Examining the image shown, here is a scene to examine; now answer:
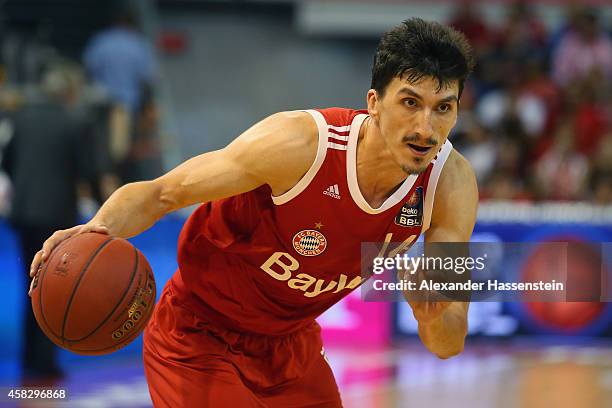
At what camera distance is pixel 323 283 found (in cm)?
372

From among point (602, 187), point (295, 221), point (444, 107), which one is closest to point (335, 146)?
point (295, 221)

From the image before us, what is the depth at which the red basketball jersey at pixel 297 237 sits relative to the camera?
357 centimetres

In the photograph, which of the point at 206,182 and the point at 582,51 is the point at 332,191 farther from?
the point at 582,51

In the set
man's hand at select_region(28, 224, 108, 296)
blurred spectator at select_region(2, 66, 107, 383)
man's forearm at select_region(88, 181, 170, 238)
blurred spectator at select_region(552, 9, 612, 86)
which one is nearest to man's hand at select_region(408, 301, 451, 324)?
man's forearm at select_region(88, 181, 170, 238)

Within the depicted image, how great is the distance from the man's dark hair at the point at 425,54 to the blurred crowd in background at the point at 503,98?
21.5 feet

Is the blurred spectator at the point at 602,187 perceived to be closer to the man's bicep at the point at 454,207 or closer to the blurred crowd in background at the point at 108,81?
the blurred crowd in background at the point at 108,81

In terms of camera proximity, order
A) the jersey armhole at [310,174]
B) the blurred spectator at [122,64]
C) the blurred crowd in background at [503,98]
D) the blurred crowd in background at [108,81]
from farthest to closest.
Answer: 1. the blurred spectator at [122,64]
2. the blurred crowd in background at [108,81]
3. the blurred crowd in background at [503,98]
4. the jersey armhole at [310,174]

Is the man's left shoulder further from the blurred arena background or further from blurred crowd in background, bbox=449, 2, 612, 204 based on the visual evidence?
blurred crowd in background, bbox=449, 2, 612, 204

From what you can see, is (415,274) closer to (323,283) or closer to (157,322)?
(323,283)

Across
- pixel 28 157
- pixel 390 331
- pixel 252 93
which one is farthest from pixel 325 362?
pixel 252 93

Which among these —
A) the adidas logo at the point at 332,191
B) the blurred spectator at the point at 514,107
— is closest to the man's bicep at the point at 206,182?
the adidas logo at the point at 332,191

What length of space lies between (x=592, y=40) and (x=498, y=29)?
113 centimetres

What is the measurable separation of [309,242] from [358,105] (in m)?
9.66

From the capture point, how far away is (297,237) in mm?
3605
